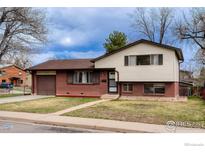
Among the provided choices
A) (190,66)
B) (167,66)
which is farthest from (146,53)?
(190,66)

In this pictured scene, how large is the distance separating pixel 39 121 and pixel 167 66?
1079cm

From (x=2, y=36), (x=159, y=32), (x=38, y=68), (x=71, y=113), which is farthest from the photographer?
(x=38, y=68)

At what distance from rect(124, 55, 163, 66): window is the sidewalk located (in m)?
9.10

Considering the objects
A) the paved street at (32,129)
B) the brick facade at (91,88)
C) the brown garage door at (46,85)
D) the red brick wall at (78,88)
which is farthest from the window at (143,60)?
the paved street at (32,129)

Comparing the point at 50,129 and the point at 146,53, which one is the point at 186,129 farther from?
the point at 146,53

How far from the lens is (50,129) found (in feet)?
32.0

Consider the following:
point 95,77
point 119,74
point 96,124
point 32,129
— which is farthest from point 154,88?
point 32,129

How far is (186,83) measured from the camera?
21.7m

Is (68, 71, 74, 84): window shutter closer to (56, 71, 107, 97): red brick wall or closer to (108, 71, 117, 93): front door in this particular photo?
(56, 71, 107, 97): red brick wall

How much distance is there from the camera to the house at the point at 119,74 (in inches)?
741

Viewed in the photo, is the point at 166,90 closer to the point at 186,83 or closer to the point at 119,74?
the point at 186,83

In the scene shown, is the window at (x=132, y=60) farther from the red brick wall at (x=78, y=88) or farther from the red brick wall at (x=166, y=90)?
the red brick wall at (x=78, y=88)

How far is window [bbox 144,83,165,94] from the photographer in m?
19.2

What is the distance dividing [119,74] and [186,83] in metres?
5.58
